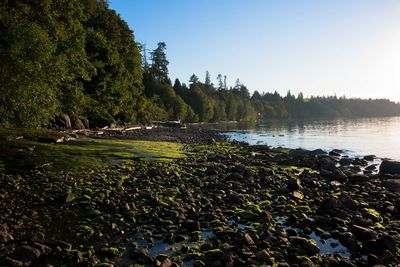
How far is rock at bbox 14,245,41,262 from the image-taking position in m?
9.08

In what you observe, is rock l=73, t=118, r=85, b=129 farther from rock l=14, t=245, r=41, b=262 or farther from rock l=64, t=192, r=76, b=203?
rock l=14, t=245, r=41, b=262

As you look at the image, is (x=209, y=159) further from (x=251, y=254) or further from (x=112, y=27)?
(x=112, y=27)

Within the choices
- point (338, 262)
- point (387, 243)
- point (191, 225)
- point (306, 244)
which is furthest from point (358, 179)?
point (191, 225)

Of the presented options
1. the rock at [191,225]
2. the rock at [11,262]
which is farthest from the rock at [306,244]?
the rock at [11,262]

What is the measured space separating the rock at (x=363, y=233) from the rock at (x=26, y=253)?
407 inches

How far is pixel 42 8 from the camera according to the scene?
39.6 metres

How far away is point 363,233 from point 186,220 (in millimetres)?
6260

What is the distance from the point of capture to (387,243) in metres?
11.5

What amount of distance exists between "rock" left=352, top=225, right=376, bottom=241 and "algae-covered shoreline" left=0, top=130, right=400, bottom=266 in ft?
0.10

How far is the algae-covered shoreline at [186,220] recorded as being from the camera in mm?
10094

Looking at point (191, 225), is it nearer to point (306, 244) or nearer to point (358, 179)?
point (306, 244)

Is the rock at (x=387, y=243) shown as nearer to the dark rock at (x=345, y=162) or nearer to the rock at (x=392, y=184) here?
the rock at (x=392, y=184)

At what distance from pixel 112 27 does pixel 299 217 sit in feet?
236

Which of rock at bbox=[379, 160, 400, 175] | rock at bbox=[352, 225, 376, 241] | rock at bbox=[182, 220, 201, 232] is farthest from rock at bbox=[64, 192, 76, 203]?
rock at bbox=[379, 160, 400, 175]
